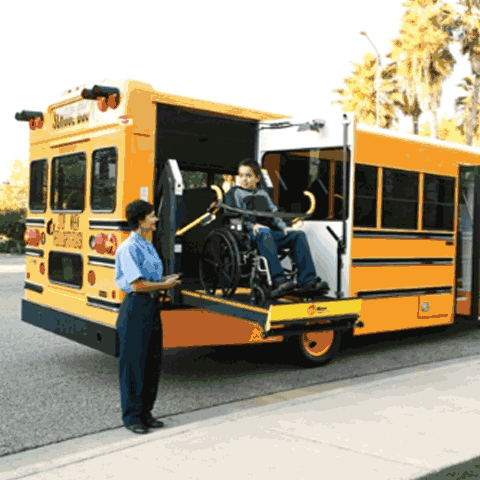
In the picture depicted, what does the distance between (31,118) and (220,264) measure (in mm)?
2913

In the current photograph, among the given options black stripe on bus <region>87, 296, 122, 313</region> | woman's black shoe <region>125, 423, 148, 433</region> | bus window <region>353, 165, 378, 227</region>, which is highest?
bus window <region>353, 165, 378, 227</region>

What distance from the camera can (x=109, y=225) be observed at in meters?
6.31

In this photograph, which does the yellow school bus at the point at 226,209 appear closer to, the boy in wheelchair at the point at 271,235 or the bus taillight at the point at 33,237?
the bus taillight at the point at 33,237

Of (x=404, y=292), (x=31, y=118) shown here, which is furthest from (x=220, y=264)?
(x=31, y=118)

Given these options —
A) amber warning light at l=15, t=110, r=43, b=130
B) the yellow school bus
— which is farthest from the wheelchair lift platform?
amber warning light at l=15, t=110, r=43, b=130

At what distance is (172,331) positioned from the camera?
252 inches

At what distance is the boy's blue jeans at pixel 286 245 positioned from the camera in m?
6.43

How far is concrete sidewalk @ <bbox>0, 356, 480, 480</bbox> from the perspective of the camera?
13.5 ft

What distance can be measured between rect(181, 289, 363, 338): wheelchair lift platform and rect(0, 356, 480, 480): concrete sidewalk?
1.98ft

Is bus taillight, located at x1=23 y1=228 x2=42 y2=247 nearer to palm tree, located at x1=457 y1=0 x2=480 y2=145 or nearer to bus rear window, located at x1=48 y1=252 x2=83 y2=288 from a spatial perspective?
bus rear window, located at x1=48 y1=252 x2=83 y2=288

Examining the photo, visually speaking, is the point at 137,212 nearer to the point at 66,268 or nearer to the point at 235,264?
the point at 235,264

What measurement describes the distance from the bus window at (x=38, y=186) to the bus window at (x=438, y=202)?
431cm

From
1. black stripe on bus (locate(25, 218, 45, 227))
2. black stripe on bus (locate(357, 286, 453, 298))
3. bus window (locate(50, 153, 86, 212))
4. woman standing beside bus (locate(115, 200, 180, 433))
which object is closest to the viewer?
woman standing beside bus (locate(115, 200, 180, 433))

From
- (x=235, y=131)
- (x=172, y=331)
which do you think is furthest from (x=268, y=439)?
(x=235, y=131)
